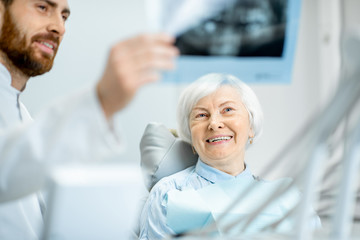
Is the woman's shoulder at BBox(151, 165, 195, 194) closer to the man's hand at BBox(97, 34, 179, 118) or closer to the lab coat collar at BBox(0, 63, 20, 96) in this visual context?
the lab coat collar at BBox(0, 63, 20, 96)

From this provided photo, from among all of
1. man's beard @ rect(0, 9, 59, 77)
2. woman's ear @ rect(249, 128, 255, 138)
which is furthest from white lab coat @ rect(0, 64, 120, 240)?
woman's ear @ rect(249, 128, 255, 138)

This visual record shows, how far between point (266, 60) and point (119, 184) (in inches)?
48.0

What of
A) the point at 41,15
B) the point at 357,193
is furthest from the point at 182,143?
the point at 41,15

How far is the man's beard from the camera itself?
3.18ft

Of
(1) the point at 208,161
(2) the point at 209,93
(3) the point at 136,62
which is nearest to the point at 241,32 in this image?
(2) the point at 209,93

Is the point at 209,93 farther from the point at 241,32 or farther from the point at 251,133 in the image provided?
the point at 241,32

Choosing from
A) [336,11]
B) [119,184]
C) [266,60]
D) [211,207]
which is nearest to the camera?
[119,184]

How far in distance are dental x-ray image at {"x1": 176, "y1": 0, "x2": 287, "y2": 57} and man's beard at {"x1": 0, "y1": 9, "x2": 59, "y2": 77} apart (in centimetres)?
49

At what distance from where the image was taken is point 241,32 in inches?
61.4

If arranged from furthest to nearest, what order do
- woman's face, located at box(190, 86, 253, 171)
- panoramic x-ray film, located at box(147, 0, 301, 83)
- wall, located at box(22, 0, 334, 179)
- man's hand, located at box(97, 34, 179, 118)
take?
panoramic x-ray film, located at box(147, 0, 301, 83)
woman's face, located at box(190, 86, 253, 171)
wall, located at box(22, 0, 334, 179)
man's hand, located at box(97, 34, 179, 118)

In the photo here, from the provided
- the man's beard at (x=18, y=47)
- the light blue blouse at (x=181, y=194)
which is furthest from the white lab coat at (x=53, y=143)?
the light blue blouse at (x=181, y=194)

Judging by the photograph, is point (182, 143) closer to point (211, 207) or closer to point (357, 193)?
point (211, 207)

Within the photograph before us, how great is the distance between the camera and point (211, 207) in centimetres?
123

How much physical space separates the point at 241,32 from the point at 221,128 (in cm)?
45
